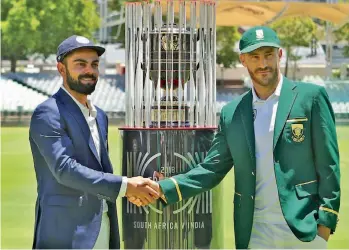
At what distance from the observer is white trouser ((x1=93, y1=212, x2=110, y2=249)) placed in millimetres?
5000

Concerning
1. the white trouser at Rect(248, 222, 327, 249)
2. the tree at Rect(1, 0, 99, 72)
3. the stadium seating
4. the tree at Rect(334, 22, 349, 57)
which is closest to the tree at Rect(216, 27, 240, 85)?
the tree at Rect(334, 22, 349, 57)

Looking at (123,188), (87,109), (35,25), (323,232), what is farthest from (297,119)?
(35,25)

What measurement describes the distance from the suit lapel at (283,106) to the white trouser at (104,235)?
117cm

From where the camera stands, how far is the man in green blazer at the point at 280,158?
451 cm

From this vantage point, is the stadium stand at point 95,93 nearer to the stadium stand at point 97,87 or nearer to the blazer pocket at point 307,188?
the stadium stand at point 97,87

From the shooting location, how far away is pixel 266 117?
4.62 meters

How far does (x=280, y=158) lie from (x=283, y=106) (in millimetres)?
277

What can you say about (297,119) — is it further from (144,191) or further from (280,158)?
(144,191)

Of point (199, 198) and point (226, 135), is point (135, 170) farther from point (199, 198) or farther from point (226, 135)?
point (226, 135)

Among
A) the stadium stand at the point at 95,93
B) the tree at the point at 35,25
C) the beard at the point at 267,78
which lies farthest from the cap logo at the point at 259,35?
the tree at the point at 35,25

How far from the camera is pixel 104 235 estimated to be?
5.04m

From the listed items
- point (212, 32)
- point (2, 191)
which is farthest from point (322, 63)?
point (212, 32)

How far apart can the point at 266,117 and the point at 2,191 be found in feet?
26.5

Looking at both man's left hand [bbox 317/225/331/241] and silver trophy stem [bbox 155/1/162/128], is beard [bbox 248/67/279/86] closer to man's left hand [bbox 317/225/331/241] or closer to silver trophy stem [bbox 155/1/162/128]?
man's left hand [bbox 317/225/331/241]
